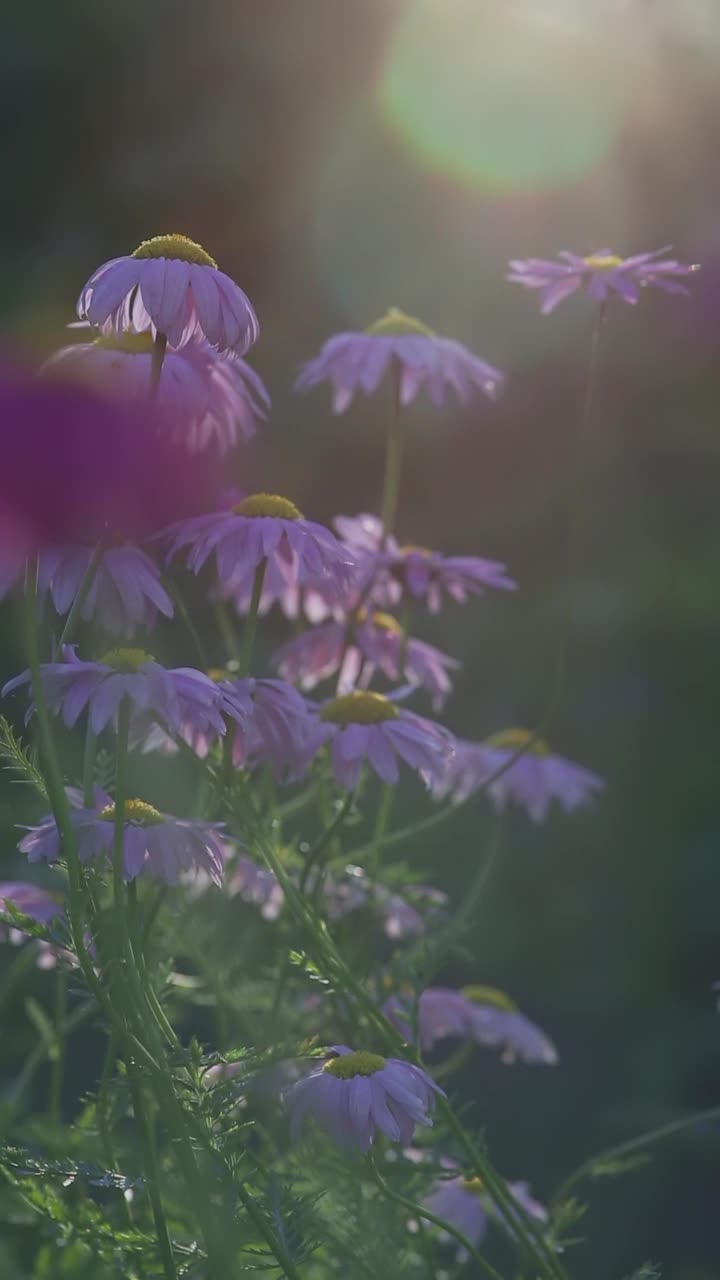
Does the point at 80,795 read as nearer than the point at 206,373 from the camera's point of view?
Yes

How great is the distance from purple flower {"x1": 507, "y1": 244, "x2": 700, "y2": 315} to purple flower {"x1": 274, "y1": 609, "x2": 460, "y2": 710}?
0.44m

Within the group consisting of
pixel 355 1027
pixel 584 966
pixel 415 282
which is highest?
pixel 415 282

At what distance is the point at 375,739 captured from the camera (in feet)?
4.37

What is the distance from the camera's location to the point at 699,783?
379 cm

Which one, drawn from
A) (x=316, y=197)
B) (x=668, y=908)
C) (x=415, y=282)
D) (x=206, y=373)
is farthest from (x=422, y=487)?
(x=206, y=373)

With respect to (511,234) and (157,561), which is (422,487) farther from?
(157,561)

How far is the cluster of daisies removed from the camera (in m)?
1.04

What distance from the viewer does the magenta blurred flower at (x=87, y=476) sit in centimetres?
103

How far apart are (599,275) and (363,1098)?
902mm

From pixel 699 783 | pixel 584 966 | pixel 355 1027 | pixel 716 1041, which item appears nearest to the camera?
pixel 355 1027

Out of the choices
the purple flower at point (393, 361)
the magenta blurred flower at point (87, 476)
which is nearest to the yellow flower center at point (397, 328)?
the purple flower at point (393, 361)

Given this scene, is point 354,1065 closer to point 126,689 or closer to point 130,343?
point 126,689

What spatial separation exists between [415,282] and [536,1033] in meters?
2.81

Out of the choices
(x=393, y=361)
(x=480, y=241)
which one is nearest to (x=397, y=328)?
(x=393, y=361)
